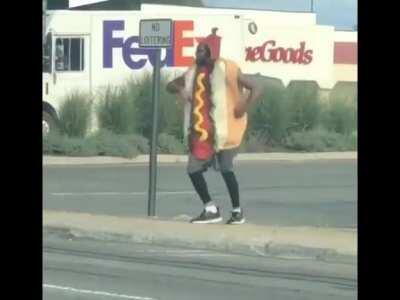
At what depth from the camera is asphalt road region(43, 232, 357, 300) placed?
26.5 feet

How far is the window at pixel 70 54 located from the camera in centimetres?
2830

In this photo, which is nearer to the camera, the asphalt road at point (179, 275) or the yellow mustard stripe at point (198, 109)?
the asphalt road at point (179, 275)

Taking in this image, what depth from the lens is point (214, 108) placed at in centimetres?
1175

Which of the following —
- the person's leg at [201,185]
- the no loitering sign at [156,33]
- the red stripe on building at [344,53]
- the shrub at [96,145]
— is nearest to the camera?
the person's leg at [201,185]

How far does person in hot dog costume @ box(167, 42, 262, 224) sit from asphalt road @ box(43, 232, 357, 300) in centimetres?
136

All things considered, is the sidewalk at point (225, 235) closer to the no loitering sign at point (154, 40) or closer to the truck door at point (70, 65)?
the no loitering sign at point (154, 40)

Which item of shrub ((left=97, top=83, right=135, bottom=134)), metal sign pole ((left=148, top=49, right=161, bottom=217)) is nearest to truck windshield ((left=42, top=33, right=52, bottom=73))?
shrub ((left=97, top=83, right=135, bottom=134))

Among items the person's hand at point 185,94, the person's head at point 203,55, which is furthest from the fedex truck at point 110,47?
the person's head at point 203,55

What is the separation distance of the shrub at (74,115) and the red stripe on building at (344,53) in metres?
15.8

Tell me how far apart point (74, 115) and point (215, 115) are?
16.0 m
